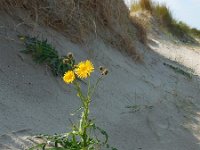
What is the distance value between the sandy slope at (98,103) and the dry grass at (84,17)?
0.15 m

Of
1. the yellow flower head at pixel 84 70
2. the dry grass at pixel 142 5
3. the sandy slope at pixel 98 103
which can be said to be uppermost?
the dry grass at pixel 142 5

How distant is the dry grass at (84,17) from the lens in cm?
548

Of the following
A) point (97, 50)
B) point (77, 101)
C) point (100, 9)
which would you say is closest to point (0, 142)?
point (77, 101)

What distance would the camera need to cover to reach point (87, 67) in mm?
2859

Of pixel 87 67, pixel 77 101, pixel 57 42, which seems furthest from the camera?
pixel 57 42

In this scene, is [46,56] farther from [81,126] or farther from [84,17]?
[81,126]

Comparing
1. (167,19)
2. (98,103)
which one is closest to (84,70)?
(98,103)

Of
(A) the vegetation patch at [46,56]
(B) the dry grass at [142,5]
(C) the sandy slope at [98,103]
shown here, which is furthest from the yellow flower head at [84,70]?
(B) the dry grass at [142,5]

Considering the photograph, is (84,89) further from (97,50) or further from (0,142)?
(0,142)

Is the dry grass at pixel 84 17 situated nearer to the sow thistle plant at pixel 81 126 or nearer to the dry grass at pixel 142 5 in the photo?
the sow thistle plant at pixel 81 126

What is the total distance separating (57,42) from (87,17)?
1.11 metres

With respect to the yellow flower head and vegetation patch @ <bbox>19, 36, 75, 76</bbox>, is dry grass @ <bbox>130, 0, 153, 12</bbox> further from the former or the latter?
the yellow flower head

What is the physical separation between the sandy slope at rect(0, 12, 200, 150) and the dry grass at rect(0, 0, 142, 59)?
153mm

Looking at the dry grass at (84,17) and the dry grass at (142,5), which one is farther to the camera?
the dry grass at (142,5)
